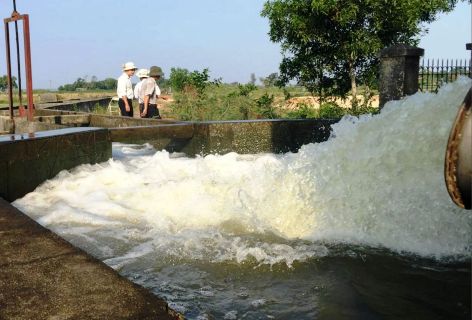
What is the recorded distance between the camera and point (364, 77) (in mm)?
14484

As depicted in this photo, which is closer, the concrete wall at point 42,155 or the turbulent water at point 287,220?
the turbulent water at point 287,220

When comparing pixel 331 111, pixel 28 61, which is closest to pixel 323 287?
pixel 28 61

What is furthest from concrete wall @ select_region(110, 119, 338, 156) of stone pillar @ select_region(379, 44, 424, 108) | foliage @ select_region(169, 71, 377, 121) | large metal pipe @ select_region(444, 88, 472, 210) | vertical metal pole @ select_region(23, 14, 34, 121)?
large metal pipe @ select_region(444, 88, 472, 210)

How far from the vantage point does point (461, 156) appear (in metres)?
1.26

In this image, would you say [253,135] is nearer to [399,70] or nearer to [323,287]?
[399,70]

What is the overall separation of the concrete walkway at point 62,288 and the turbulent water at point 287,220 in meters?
0.64

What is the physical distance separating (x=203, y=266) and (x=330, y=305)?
2.97 feet

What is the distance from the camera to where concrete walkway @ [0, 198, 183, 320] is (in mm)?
1674

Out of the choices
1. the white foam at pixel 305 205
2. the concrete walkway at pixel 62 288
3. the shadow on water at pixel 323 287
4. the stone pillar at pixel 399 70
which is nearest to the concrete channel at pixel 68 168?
the concrete walkway at pixel 62 288

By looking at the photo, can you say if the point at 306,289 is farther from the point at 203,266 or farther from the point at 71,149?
the point at 71,149

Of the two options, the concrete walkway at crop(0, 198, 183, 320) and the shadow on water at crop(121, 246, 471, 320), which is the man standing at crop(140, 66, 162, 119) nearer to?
the shadow on water at crop(121, 246, 471, 320)

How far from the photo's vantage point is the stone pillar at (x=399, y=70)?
8523 millimetres

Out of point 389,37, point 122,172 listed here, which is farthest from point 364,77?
point 122,172

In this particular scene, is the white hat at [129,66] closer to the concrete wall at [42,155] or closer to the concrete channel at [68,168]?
the concrete channel at [68,168]
